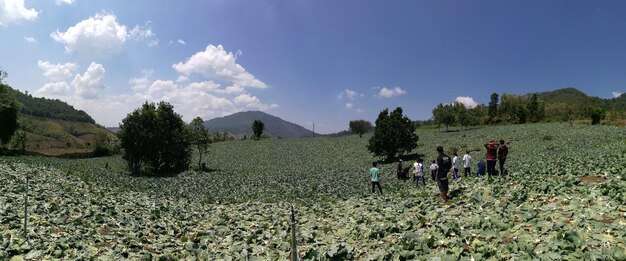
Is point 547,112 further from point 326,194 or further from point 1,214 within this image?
point 1,214

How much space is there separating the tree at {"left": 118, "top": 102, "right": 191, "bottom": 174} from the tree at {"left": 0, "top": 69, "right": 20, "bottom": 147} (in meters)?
33.2

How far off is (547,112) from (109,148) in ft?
495

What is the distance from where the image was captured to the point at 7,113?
207ft

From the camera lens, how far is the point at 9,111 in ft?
207

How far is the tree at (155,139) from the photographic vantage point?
4475cm

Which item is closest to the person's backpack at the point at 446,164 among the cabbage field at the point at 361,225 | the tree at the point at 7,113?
the cabbage field at the point at 361,225

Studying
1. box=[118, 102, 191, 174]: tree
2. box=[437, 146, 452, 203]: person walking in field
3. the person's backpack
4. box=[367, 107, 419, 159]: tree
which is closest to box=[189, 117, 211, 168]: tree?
box=[118, 102, 191, 174]: tree

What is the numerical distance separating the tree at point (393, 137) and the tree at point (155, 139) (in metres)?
27.1

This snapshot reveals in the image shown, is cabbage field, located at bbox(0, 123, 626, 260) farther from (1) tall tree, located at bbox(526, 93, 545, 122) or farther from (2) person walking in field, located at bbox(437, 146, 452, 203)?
(1) tall tree, located at bbox(526, 93, 545, 122)

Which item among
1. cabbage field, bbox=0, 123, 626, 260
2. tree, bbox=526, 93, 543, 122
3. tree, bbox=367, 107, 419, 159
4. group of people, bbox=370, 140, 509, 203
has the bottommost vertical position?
cabbage field, bbox=0, 123, 626, 260

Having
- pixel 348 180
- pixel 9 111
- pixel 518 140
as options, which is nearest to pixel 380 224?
pixel 348 180

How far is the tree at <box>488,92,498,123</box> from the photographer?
120562 mm

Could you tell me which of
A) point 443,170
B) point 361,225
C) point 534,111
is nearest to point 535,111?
point 534,111

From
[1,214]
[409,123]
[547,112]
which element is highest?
[547,112]
